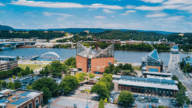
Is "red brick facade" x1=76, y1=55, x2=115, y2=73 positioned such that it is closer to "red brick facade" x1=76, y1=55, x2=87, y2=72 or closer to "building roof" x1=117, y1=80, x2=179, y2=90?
"red brick facade" x1=76, y1=55, x2=87, y2=72

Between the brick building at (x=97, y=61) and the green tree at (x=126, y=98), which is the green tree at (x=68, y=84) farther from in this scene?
the brick building at (x=97, y=61)

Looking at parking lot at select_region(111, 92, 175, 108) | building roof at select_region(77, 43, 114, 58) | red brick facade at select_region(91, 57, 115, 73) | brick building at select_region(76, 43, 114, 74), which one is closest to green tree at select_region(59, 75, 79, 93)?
parking lot at select_region(111, 92, 175, 108)

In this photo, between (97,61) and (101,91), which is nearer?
(101,91)

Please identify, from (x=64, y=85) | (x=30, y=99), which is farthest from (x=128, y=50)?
(x=30, y=99)

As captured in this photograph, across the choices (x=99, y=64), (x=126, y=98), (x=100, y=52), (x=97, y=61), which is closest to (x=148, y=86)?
(x=126, y=98)

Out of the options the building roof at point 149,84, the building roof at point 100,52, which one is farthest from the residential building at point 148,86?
the building roof at point 100,52

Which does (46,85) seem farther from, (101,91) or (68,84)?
(101,91)

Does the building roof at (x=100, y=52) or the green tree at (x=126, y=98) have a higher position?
the building roof at (x=100, y=52)
